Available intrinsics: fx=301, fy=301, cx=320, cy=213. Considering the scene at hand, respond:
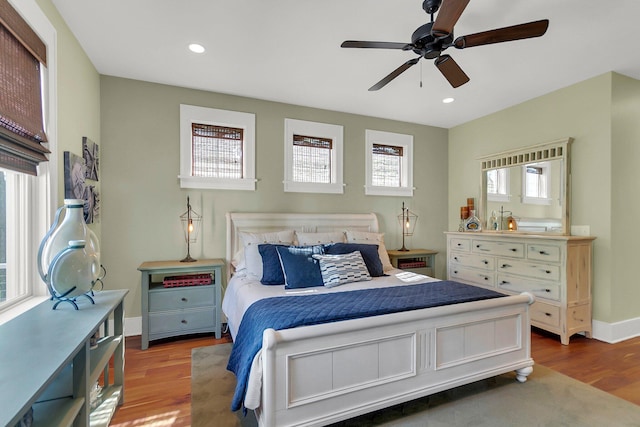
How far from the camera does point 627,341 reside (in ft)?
10.0

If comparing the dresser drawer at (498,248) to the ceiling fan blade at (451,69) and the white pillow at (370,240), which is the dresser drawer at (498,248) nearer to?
the white pillow at (370,240)

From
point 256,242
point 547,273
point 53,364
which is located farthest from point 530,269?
point 53,364

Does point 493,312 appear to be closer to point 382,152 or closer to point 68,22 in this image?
point 382,152

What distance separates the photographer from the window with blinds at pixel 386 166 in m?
4.43

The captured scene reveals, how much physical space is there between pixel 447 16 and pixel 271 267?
2.27 m

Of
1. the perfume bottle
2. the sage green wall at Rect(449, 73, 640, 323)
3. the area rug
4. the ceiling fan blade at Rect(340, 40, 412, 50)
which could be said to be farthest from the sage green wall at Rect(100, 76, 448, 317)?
the sage green wall at Rect(449, 73, 640, 323)

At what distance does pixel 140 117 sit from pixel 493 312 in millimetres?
3794

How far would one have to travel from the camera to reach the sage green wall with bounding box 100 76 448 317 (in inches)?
124

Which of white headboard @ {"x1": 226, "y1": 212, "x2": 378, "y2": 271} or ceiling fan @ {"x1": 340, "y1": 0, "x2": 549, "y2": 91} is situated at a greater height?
ceiling fan @ {"x1": 340, "y1": 0, "x2": 549, "y2": 91}

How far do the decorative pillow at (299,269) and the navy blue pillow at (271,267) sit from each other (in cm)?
5

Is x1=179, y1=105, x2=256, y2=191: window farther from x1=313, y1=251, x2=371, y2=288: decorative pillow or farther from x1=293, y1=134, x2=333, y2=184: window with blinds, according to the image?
x1=313, y1=251, x2=371, y2=288: decorative pillow

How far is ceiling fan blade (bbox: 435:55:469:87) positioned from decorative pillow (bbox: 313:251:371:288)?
5.65ft

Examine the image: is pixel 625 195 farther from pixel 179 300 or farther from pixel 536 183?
pixel 179 300

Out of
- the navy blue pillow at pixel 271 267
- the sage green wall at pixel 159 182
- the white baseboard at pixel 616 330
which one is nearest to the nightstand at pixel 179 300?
the sage green wall at pixel 159 182
